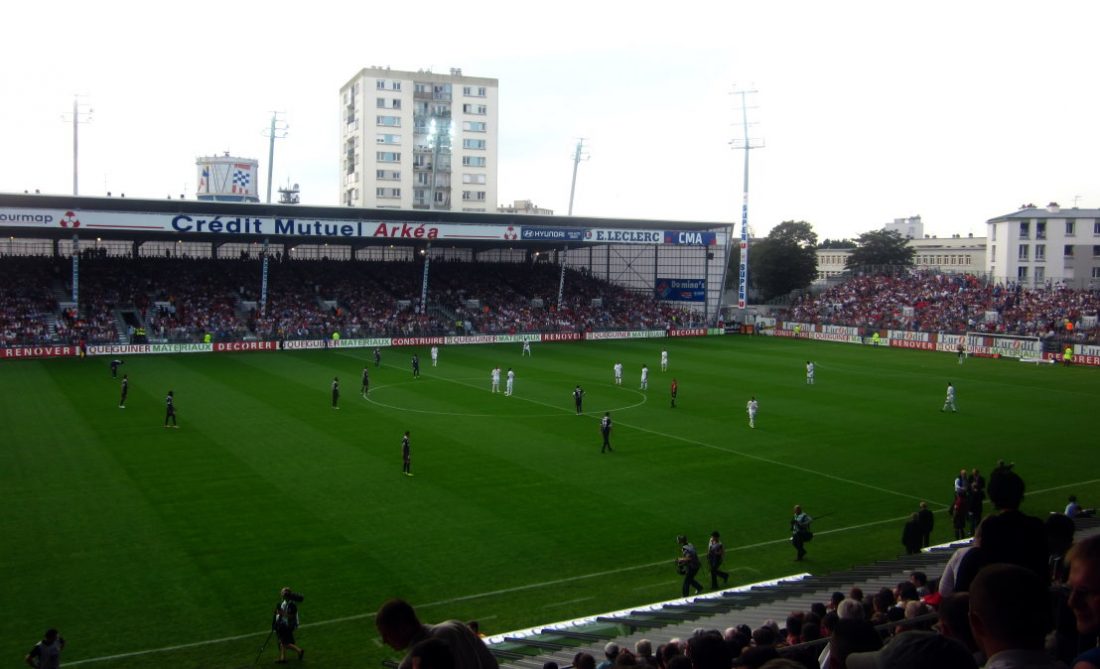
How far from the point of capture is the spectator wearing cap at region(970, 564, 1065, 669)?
139 inches

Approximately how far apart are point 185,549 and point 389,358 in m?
36.0

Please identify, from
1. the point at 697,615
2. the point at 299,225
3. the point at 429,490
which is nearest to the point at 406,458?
the point at 429,490

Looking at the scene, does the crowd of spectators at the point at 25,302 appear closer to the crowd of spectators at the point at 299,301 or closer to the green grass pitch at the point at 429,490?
the crowd of spectators at the point at 299,301

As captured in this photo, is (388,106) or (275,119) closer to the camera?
(275,119)

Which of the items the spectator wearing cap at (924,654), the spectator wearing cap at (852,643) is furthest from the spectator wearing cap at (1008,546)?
the spectator wearing cap at (924,654)

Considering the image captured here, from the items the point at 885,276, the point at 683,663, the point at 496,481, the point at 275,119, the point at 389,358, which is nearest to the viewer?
the point at 683,663

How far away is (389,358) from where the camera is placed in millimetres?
54469

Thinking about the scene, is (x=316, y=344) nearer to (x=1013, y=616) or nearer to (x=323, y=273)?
(x=323, y=273)

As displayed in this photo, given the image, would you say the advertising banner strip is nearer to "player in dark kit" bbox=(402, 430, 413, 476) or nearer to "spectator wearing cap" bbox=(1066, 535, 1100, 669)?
"player in dark kit" bbox=(402, 430, 413, 476)

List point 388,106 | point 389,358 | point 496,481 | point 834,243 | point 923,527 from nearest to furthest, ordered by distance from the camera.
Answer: point 923,527 → point 496,481 → point 389,358 → point 388,106 → point 834,243

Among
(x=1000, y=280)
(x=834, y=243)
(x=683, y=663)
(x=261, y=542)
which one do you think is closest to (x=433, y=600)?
(x=261, y=542)

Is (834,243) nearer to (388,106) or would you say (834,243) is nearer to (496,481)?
(388,106)

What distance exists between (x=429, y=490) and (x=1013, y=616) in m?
21.0

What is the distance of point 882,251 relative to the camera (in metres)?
105
